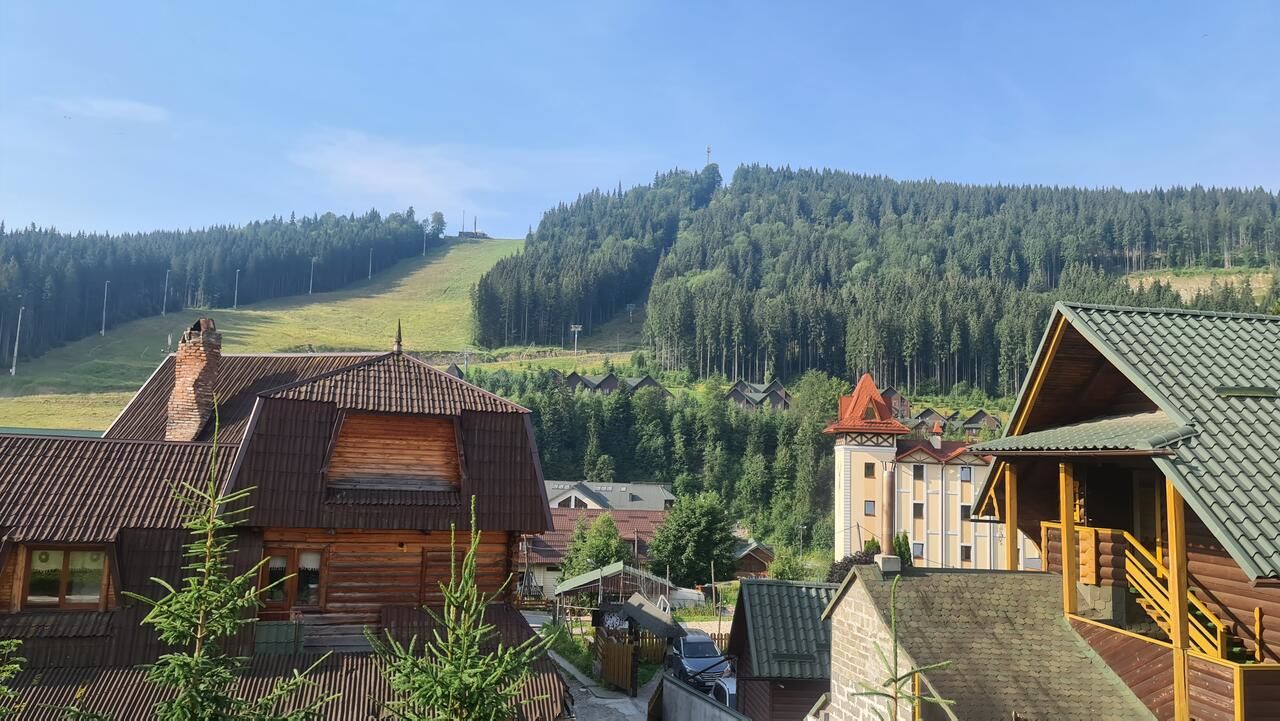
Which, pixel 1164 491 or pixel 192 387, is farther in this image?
pixel 192 387

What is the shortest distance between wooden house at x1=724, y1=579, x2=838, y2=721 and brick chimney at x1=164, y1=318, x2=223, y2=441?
12.5m

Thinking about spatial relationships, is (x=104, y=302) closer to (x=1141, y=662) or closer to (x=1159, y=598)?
(x=1141, y=662)

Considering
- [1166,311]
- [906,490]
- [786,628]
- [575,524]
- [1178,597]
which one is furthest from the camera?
[575,524]

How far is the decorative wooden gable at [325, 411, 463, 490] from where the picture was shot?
16.4 m

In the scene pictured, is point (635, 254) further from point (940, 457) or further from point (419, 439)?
point (419, 439)

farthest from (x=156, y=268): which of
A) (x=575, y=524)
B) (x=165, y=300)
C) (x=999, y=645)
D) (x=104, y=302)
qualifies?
(x=999, y=645)

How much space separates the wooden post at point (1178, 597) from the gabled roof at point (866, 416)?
40.6m

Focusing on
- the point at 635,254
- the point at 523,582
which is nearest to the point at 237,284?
the point at 635,254

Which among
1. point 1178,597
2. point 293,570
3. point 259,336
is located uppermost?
point 259,336

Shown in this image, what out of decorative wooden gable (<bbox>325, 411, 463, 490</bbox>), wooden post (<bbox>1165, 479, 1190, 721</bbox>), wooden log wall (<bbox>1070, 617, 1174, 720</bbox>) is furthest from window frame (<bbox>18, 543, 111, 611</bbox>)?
wooden post (<bbox>1165, 479, 1190, 721</bbox>)

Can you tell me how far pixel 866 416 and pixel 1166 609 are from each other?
1622 inches

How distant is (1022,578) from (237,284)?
495 feet

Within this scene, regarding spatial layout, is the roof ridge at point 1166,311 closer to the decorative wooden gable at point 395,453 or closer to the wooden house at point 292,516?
the wooden house at point 292,516

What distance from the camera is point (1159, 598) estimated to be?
8203 mm
